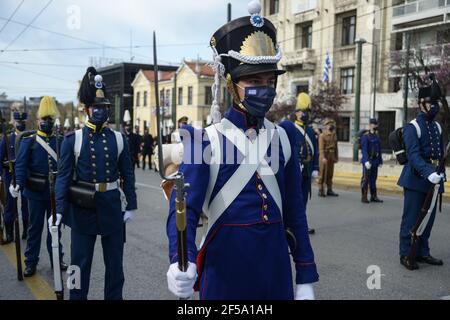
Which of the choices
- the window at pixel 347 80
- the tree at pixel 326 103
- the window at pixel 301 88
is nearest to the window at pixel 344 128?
the window at pixel 347 80

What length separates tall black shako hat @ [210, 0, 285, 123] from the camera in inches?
93.2

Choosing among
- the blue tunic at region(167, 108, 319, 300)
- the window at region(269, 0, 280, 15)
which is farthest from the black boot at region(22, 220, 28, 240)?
the window at region(269, 0, 280, 15)

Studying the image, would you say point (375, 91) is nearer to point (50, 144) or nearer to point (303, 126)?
point (303, 126)

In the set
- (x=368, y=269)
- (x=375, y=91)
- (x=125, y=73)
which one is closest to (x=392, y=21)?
(x=375, y=91)

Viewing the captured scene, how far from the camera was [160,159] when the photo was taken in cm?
193

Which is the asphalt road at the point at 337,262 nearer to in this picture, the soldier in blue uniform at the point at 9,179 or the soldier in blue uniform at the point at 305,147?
the soldier in blue uniform at the point at 9,179

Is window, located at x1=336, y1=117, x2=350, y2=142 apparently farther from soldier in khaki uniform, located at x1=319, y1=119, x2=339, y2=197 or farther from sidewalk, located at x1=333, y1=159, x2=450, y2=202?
soldier in khaki uniform, located at x1=319, y1=119, x2=339, y2=197

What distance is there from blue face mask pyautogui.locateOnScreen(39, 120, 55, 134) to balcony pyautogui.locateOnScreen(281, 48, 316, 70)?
27.7 m

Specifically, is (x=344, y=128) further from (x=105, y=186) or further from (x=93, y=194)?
(x=93, y=194)

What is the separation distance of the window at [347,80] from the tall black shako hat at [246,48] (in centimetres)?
2841

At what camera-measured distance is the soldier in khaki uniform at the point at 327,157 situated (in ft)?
38.9

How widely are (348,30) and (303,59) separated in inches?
138

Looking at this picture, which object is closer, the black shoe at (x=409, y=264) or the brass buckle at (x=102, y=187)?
the brass buckle at (x=102, y=187)

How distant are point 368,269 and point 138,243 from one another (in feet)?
10.6
